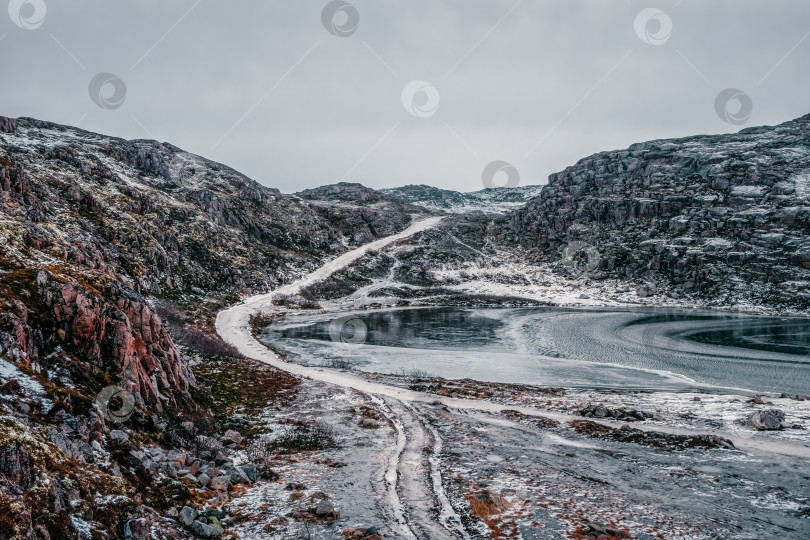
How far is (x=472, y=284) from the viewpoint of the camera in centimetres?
12275

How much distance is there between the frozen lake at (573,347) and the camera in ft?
134

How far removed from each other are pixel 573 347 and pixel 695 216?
9124 cm

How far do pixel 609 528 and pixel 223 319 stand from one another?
62.3 meters

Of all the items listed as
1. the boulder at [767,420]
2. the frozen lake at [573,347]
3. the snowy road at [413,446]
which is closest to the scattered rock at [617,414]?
the snowy road at [413,446]

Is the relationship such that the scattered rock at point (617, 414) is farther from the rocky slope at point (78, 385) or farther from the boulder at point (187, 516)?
the boulder at point (187, 516)

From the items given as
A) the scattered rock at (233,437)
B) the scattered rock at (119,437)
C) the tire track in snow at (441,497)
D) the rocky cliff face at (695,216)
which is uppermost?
the rocky cliff face at (695,216)

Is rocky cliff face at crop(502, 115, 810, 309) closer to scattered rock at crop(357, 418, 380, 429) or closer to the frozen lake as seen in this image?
the frozen lake

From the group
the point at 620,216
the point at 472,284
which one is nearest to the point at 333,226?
the point at 472,284

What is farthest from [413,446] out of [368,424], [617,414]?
[617,414]

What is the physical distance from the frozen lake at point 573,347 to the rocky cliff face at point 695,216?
21.9 m

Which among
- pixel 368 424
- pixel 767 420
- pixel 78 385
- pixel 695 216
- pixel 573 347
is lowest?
pixel 767 420

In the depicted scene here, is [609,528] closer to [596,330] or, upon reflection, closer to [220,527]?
[220,527]

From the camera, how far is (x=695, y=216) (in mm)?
119688

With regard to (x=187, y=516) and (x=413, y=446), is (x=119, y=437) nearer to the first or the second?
(x=187, y=516)
